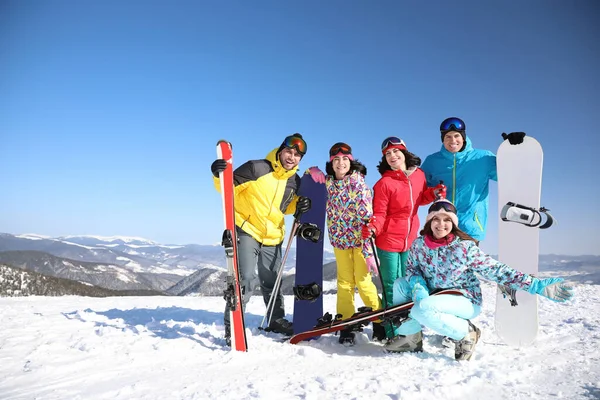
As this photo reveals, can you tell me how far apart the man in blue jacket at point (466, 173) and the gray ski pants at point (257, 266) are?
2.41 meters

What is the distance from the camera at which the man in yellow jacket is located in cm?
454

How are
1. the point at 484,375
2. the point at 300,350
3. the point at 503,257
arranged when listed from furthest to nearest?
the point at 503,257, the point at 300,350, the point at 484,375

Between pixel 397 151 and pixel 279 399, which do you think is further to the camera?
pixel 397 151

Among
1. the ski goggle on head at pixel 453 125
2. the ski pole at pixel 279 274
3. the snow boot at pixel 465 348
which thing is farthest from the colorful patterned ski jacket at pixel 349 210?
the snow boot at pixel 465 348

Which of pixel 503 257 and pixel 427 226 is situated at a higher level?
pixel 427 226

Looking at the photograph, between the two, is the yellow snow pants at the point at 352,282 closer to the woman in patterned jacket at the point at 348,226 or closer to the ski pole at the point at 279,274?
the woman in patterned jacket at the point at 348,226

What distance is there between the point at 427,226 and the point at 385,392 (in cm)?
170

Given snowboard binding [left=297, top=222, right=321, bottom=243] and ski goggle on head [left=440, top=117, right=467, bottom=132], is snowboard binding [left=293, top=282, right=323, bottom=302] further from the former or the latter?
ski goggle on head [left=440, top=117, right=467, bottom=132]

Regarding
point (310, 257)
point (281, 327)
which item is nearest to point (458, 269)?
point (310, 257)

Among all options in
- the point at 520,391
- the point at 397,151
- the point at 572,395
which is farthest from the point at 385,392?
the point at 397,151

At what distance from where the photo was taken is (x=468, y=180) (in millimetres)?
4344

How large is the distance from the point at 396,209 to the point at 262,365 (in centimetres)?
231

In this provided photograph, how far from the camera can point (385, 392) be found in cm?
264

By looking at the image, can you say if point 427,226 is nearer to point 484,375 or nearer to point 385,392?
point 484,375
